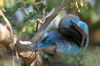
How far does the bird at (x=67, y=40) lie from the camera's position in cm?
102

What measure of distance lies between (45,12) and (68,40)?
526 mm

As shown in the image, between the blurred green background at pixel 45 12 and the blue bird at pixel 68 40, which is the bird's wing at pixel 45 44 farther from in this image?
the blurred green background at pixel 45 12

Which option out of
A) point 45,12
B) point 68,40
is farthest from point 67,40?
point 45,12

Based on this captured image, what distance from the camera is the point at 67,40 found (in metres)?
1.08

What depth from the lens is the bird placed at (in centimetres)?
102

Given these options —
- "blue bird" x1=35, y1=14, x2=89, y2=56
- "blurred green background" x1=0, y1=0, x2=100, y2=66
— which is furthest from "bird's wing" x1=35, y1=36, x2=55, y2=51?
"blurred green background" x1=0, y1=0, x2=100, y2=66

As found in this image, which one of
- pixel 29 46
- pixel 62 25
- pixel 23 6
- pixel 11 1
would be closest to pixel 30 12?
pixel 23 6

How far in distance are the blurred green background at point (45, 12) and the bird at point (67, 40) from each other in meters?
0.05

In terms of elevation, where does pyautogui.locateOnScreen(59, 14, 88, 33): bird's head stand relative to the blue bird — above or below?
above

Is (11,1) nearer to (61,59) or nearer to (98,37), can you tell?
(61,59)

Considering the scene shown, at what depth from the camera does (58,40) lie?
1076mm

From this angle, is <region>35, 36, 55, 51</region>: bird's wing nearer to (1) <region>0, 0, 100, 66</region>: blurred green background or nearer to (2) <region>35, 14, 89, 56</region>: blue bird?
(2) <region>35, 14, 89, 56</region>: blue bird

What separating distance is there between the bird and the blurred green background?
0.05m

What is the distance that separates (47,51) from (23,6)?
1.42 feet
